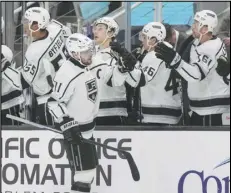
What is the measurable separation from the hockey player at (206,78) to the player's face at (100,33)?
384 millimetres

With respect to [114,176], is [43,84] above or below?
above

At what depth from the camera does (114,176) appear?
3.54 meters

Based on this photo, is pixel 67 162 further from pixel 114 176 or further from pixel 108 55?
pixel 108 55

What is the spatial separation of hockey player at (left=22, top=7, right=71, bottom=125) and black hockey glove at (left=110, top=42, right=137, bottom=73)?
0.32m

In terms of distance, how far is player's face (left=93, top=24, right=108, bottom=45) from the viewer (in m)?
3.75

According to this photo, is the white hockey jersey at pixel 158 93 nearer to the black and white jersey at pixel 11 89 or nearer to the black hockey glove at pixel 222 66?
the black hockey glove at pixel 222 66

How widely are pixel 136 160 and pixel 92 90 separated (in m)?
0.37

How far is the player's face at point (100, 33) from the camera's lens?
12.3ft

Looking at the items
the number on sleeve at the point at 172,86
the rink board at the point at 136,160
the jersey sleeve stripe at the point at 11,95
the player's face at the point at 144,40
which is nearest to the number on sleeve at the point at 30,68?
the jersey sleeve stripe at the point at 11,95

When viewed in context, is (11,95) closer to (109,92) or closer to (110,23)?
(109,92)

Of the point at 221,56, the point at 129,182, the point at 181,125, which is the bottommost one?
the point at 129,182

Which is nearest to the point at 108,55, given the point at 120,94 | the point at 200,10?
the point at 120,94

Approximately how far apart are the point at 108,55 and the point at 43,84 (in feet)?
1.10

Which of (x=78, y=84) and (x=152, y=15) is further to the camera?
(x=152, y=15)
